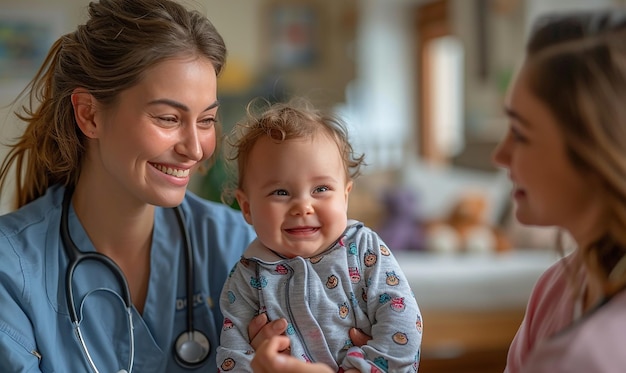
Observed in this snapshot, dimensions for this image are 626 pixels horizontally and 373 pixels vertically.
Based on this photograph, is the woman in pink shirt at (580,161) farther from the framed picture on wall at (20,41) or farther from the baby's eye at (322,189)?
the framed picture on wall at (20,41)

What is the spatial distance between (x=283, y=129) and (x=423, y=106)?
5.01m

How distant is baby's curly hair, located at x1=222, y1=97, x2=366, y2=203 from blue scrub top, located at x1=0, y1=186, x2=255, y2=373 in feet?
0.74

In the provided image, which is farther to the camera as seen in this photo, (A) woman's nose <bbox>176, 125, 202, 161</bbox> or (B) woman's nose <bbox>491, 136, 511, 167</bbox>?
(A) woman's nose <bbox>176, 125, 202, 161</bbox>

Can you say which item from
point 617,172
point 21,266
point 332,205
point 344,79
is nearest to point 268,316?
point 332,205

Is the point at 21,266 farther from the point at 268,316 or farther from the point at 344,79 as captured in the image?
the point at 344,79

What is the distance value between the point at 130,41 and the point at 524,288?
262 cm

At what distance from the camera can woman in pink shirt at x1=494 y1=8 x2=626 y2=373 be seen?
87 cm

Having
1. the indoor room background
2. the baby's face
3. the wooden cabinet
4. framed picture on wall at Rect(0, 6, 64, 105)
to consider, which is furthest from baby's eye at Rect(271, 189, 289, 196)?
framed picture on wall at Rect(0, 6, 64, 105)

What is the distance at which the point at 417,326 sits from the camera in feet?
3.90

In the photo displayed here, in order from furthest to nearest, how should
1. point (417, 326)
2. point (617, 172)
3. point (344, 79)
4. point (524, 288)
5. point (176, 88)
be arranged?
point (344, 79) → point (524, 288) → point (176, 88) → point (417, 326) → point (617, 172)

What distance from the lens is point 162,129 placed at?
1363 millimetres

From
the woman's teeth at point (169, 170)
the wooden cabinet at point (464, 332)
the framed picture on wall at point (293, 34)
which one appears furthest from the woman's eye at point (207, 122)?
the framed picture on wall at point (293, 34)

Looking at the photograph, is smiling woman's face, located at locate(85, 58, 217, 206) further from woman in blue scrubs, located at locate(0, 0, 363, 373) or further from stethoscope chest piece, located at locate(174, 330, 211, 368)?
stethoscope chest piece, located at locate(174, 330, 211, 368)

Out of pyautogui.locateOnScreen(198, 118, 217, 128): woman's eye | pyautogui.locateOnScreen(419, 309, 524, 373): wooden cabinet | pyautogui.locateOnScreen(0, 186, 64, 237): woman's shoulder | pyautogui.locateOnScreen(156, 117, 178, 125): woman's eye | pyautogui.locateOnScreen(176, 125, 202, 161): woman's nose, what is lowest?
pyautogui.locateOnScreen(419, 309, 524, 373): wooden cabinet
